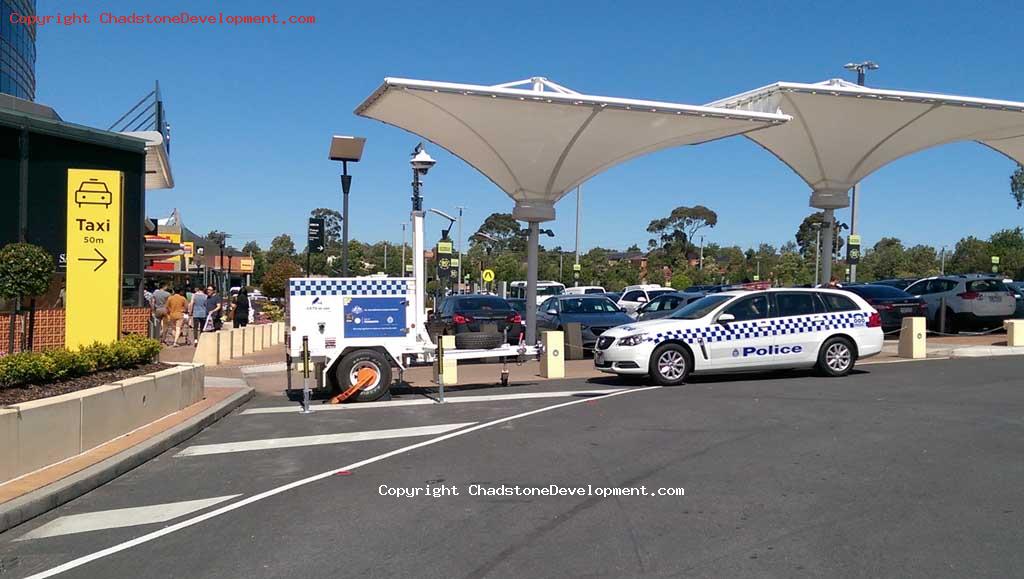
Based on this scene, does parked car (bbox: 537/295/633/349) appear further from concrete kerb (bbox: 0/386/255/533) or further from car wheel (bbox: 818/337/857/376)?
concrete kerb (bbox: 0/386/255/533)

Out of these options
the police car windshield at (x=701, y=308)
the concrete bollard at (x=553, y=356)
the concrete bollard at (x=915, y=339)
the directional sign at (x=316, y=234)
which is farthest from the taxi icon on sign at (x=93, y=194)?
the concrete bollard at (x=915, y=339)

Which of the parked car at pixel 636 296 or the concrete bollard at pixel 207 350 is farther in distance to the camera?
the parked car at pixel 636 296

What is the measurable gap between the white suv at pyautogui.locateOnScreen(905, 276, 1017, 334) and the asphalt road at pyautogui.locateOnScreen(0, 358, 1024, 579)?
12.2m

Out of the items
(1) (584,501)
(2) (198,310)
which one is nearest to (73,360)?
(1) (584,501)

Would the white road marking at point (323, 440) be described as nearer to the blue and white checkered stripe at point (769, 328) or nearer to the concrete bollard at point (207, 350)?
the blue and white checkered stripe at point (769, 328)

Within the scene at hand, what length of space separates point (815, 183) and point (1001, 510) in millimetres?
18245

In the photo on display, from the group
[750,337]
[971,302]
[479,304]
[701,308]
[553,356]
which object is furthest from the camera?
[971,302]

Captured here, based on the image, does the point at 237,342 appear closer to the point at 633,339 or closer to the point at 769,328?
the point at 633,339

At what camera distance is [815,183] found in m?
23.5

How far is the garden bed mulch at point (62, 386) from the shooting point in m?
8.23

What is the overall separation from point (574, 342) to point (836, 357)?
244 inches

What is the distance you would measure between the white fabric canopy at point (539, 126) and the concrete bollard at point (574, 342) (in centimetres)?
277

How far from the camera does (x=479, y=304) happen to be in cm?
2184

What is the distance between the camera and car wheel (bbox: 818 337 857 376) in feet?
48.5
